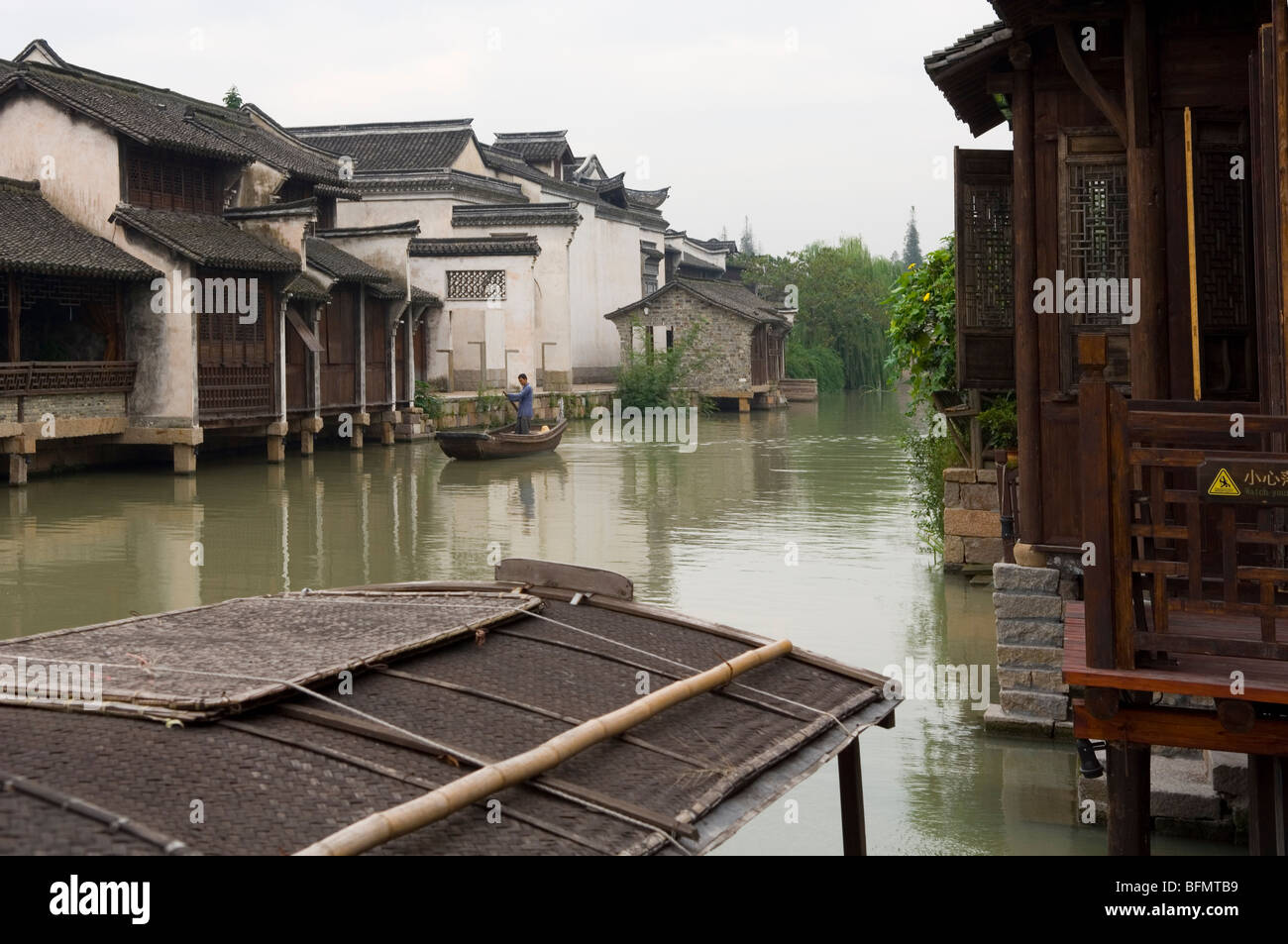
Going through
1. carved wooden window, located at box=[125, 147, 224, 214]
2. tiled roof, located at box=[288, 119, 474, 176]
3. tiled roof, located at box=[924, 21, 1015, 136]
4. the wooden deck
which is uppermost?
tiled roof, located at box=[288, 119, 474, 176]

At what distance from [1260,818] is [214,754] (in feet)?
11.8

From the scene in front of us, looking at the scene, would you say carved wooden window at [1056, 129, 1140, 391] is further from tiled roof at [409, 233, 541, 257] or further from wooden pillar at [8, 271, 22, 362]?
tiled roof at [409, 233, 541, 257]

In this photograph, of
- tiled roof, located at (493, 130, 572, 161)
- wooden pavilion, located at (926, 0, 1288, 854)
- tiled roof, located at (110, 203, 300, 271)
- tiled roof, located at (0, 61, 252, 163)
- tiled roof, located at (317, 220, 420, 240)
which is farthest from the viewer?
tiled roof, located at (493, 130, 572, 161)

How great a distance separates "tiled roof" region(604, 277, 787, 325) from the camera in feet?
145

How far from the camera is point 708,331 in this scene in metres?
44.8

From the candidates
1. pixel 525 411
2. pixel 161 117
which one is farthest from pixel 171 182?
pixel 525 411

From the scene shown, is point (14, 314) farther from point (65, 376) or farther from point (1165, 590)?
point (1165, 590)

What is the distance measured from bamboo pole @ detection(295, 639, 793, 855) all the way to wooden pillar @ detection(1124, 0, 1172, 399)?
A: 3770 mm

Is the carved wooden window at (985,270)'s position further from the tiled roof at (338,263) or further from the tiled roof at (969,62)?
the tiled roof at (338,263)

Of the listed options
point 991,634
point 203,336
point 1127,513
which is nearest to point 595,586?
point 1127,513

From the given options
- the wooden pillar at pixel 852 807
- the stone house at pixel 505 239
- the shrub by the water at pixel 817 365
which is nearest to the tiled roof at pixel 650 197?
the stone house at pixel 505 239

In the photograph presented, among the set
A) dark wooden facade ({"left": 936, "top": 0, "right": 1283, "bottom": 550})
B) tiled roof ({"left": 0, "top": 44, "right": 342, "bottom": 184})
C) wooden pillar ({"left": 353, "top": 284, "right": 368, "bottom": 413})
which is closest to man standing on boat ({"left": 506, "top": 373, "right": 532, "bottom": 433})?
wooden pillar ({"left": 353, "top": 284, "right": 368, "bottom": 413})

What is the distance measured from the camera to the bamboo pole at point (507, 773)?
9.71 feet

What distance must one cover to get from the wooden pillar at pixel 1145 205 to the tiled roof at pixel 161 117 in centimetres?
1849
